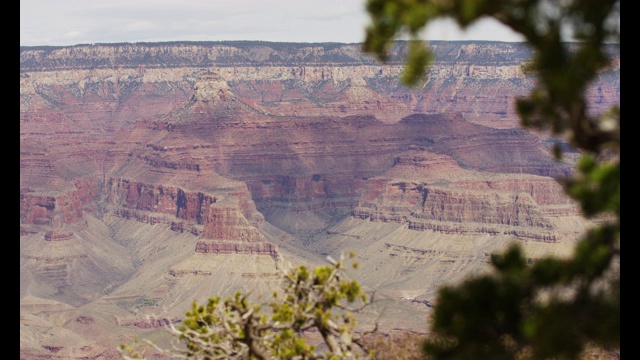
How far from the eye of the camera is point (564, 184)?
44.0 ft

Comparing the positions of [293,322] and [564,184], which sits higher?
[564,184]

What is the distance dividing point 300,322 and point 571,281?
7615 mm

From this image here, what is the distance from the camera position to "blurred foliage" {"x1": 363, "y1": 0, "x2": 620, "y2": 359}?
42.3 feet

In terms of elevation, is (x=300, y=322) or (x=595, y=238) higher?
(x=595, y=238)

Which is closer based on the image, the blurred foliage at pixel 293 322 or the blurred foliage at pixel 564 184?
the blurred foliage at pixel 564 184

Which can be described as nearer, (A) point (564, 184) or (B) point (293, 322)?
(A) point (564, 184)

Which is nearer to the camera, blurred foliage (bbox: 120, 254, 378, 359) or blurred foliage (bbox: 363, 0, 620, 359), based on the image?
blurred foliage (bbox: 363, 0, 620, 359)

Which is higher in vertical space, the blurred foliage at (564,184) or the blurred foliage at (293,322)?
the blurred foliage at (564,184)

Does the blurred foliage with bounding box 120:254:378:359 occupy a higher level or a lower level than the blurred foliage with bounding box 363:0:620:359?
lower

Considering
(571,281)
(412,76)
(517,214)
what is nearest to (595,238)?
→ (571,281)

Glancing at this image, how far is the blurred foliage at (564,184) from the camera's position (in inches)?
508

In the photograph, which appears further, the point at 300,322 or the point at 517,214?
the point at 517,214

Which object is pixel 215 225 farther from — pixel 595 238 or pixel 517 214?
pixel 595 238

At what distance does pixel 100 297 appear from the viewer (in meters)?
152
